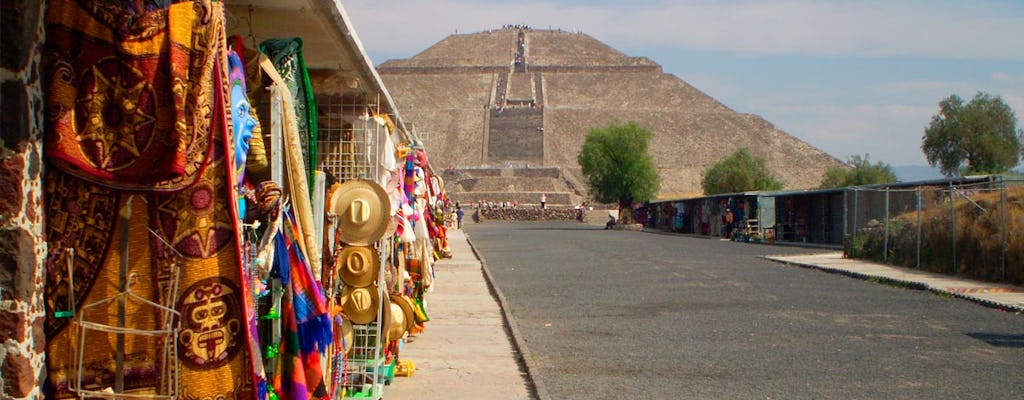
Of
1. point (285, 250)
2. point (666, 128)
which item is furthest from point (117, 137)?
point (666, 128)

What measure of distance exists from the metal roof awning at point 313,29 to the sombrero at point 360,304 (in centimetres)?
117

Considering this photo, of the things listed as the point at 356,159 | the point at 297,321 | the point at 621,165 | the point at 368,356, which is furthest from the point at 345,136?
the point at 621,165

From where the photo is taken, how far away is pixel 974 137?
2117 inches

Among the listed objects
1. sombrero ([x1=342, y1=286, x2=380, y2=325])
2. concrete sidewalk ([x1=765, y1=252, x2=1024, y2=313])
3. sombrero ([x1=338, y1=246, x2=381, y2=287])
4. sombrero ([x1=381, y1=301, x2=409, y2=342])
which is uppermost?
sombrero ([x1=338, y1=246, x2=381, y2=287])

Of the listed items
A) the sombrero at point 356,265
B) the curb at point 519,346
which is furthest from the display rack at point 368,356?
the curb at point 519,346

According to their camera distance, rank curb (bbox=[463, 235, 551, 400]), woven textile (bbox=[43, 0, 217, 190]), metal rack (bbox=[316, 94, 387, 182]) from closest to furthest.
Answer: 1. woven textile (bbox=[43, 0, 217, 190])
2. metal rack (bbox=[316, 94, 387, 182])
3. curb (bbox=[463, 235, 551, 400])

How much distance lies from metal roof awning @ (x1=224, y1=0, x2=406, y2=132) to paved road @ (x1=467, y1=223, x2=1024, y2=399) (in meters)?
2.57

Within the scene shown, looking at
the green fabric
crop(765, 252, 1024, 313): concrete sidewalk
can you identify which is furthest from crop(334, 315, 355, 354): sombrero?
crop(765, 252, 1024, 313): concrete sidewalk

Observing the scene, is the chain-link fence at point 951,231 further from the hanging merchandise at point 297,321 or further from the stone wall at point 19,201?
the stone wall at point 19,201

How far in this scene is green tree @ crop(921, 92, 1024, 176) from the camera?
5306cm

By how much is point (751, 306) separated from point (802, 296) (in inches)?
58.7

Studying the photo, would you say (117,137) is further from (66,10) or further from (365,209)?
(365,209)

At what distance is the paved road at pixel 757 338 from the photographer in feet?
22.1

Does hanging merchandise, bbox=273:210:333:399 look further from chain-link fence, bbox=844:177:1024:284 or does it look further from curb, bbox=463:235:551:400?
chain-link fence, bbox=844:177:1024:284
